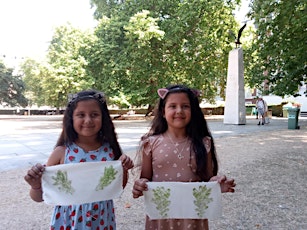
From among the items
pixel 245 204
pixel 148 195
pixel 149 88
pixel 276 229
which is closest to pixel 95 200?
pixel 148 195

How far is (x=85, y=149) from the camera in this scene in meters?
2.15

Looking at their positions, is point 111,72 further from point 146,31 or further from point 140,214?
point 140,214

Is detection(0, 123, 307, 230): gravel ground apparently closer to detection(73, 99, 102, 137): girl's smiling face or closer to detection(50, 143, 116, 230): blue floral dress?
detection(50, 143, 116, 230): blue floral dress

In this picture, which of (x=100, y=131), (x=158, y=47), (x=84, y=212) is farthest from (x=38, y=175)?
(x=158, y=47)

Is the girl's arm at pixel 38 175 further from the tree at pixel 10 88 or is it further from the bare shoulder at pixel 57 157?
the tree at pixel 10 88

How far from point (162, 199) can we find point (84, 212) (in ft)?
1.77

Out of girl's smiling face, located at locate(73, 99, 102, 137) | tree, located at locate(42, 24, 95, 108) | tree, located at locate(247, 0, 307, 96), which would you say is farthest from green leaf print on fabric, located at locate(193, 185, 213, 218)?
tree, located at locate(42, 24, 95, 108)

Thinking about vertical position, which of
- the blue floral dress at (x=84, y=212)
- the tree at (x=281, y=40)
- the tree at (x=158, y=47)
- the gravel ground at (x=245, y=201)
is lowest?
the gravel ground at (x=245, y=201)

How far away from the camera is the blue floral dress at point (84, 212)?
2.02 m

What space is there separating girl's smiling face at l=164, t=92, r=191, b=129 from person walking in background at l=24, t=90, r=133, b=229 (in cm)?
42

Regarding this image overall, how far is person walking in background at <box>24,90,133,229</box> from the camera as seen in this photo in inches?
80.0

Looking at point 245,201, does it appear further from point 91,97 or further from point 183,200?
point 91,97

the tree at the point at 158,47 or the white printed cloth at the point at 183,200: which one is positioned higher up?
the tree at the point at 158,47

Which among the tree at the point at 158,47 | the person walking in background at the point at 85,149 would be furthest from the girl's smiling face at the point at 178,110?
the tree at the point at 158,47
